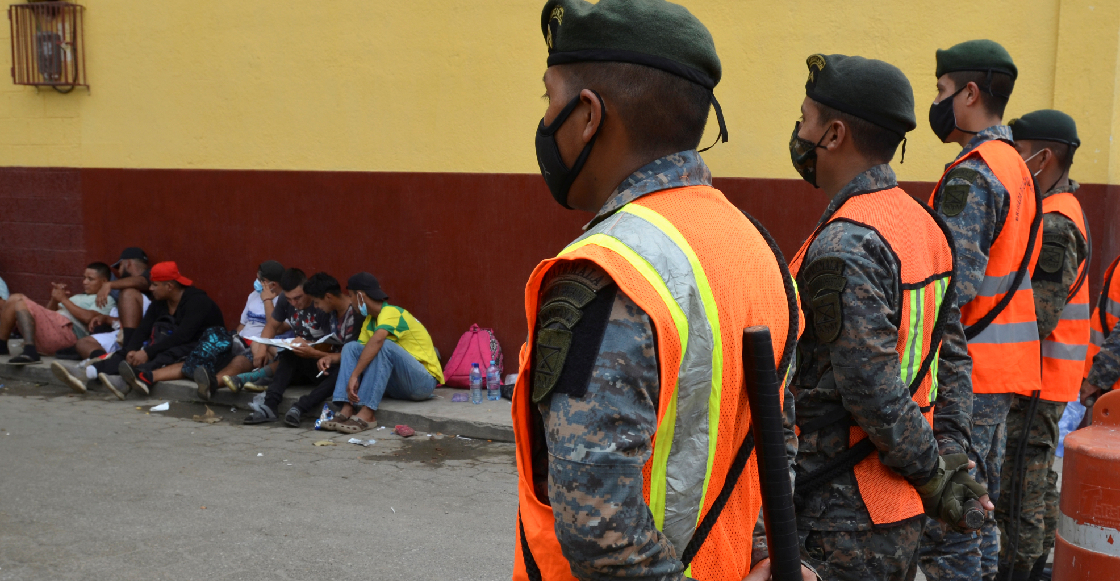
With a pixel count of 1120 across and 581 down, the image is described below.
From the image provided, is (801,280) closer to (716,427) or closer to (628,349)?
(716,427)

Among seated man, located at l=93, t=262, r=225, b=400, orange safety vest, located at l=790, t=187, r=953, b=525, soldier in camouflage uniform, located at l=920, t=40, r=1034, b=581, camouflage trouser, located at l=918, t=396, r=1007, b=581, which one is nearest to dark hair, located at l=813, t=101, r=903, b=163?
orange safety vest, located at l=790, t=187, r=953, b=525

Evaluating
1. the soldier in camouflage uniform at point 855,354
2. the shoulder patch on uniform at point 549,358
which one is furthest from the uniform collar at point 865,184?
the shoulder patch on uniform at point 549,358

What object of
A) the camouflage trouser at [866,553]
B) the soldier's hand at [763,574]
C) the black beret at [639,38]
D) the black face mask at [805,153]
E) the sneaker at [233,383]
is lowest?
the sneaker at [233,383]

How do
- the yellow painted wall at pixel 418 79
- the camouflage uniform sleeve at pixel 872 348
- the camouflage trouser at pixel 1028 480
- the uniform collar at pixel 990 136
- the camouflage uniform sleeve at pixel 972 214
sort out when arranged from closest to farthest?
the camouflage uniform sleeve at pixel 872 348 → the camouflage uniform sleeve at pixel 972 214 → the uniform collar at pixel 990 136 → the camouflage trouser at pixel 1028 480 → the yellow painted wall at pixel 418 79

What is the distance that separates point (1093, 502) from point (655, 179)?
216 cm

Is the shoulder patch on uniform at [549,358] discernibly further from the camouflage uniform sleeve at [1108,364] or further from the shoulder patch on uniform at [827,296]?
the camouflage uniform sleeve at [1108,364]

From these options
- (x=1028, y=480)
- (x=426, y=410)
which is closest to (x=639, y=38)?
(x=1028, y=480)

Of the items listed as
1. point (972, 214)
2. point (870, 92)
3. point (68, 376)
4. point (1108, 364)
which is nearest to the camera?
point (870, 92)

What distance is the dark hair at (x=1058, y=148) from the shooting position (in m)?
4.41

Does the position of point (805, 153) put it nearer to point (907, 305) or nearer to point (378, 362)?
point (907, 305)

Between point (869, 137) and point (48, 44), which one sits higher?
point (48, 44)

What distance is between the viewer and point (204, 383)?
27.4 ft

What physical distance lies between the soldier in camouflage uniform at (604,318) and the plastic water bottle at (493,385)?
6455 millimetres

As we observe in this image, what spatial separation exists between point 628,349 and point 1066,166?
156 inches
